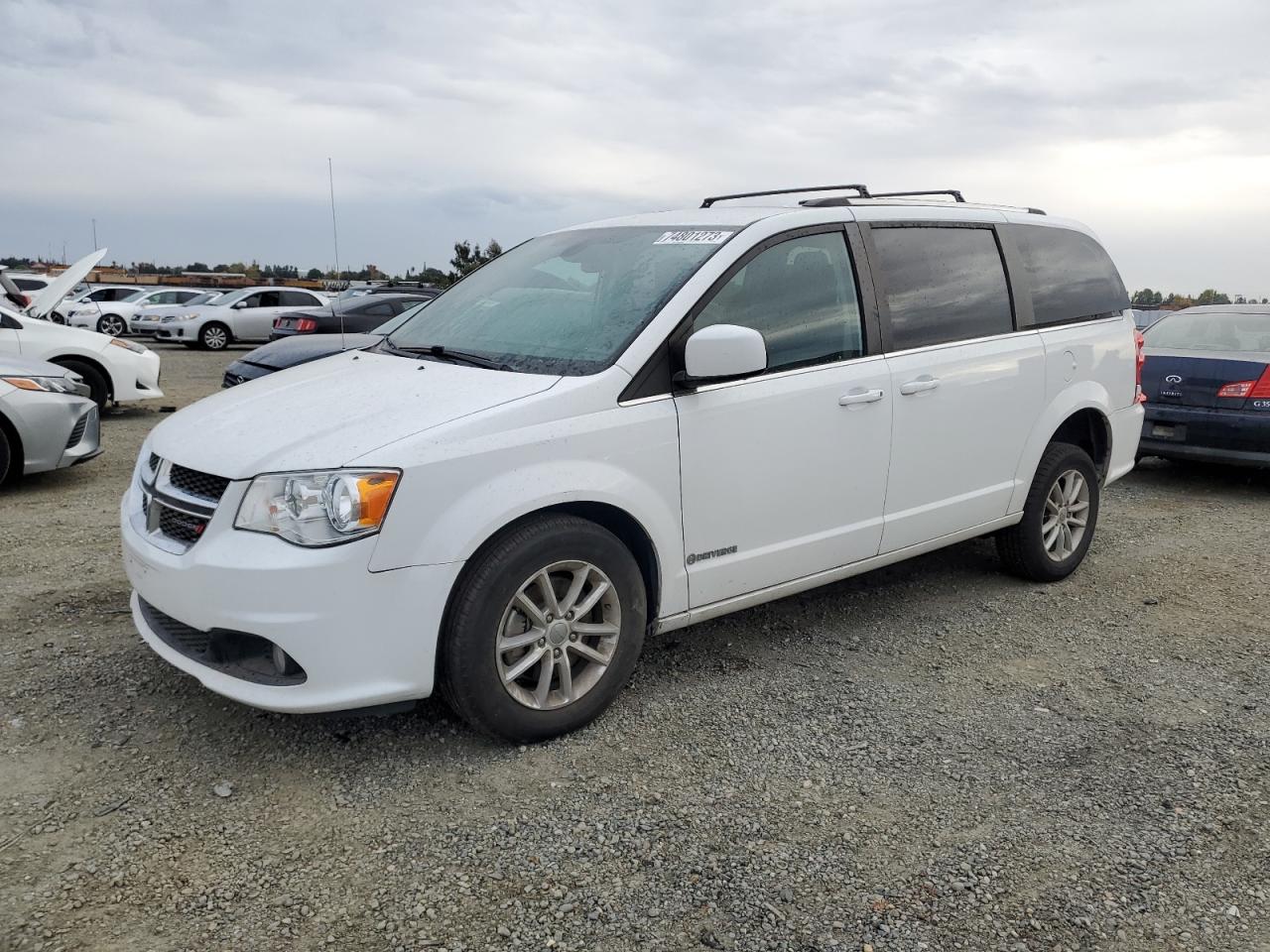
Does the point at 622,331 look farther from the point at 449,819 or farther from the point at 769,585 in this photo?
the point at 449,819

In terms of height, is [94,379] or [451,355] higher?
[451,355]

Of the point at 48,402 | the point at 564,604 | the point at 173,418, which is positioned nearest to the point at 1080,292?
the point at 564,604

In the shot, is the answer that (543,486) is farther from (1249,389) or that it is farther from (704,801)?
(1249,389)

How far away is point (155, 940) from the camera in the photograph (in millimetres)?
2516

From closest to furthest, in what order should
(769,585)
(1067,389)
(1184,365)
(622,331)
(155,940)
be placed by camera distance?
(155,940) → (622,331) → (769,585) → (1067,389) → (1184,365)

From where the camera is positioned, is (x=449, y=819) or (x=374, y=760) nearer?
(x=449, y=819)

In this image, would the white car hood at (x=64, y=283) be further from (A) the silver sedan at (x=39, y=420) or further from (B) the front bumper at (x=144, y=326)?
(B) the front bumper at (x=144, y=326)

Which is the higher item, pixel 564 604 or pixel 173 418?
pixel 173 418

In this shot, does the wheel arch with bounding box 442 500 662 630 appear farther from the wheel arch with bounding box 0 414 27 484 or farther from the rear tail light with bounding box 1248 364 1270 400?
the rear tail light with bounding box 1248 364 1270 400

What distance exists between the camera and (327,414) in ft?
11.4

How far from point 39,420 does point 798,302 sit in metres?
5.71

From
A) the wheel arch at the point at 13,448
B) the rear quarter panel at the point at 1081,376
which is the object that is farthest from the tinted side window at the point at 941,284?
the wheel arch at the point at 13,448

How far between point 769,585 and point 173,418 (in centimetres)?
235

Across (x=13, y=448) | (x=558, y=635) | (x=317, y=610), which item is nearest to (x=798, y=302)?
(x=558, y=635)
